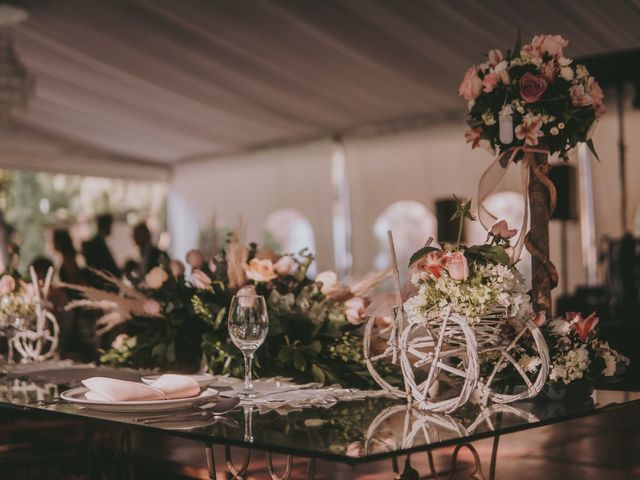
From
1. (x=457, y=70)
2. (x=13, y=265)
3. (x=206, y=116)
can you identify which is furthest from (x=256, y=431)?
(x=206, y=116)

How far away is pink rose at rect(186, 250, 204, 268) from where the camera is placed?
264cm

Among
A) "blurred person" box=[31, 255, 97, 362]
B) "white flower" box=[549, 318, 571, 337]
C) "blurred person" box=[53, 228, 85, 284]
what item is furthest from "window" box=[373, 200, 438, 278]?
"white flower" box=[549, 318, 571, 337]

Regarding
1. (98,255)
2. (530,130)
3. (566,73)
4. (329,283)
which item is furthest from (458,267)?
(98,255)

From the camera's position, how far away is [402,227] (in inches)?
390

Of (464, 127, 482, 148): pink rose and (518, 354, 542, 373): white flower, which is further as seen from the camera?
(464, 127, 482, 148): pink rose

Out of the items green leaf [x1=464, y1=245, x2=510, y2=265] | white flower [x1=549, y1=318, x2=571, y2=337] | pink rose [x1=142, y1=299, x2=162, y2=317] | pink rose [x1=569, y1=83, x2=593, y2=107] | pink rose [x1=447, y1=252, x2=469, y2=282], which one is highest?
pink rose [x1=569, y1=83, x2=593, y2=107]

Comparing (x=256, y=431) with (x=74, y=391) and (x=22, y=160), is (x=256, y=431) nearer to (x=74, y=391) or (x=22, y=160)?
(x=74, y=391)

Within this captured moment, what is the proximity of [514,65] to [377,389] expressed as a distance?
0.85m

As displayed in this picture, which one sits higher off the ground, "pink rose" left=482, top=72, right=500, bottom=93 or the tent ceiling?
the tent ceiling

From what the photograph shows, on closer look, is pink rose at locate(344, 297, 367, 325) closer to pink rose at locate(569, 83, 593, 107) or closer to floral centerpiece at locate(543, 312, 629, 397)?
floral centerpiece at locate(543, 312, 629, 397)

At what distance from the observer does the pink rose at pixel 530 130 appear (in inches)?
80.6

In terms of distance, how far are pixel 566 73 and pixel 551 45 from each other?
0.26 feet

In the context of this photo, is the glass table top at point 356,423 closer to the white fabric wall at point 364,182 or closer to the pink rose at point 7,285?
the pink rose at point 7,285

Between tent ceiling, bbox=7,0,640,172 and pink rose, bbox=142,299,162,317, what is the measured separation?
3.98 metres
